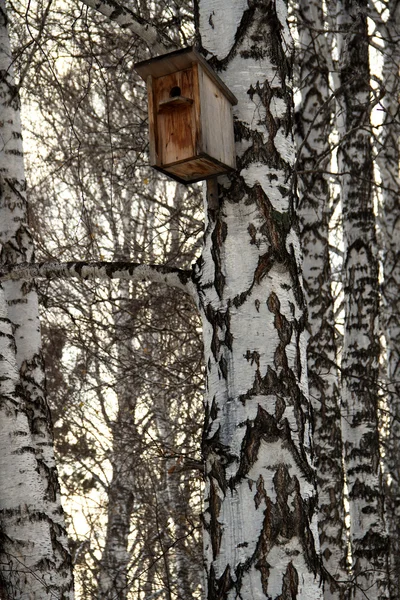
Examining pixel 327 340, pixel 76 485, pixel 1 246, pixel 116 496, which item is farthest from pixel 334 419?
pixel 76 485

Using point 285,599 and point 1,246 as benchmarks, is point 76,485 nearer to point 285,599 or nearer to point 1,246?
point 1,246

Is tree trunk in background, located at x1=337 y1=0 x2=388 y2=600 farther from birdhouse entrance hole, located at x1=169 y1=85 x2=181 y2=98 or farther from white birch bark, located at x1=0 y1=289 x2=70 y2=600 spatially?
birdhouse entrance hole, located at x1=169 y1=85 x2=181 y2=98

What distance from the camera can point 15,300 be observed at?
4.20 meters

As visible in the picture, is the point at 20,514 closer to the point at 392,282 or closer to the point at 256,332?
the point at 256,332

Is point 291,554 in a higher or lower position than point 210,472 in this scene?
lower

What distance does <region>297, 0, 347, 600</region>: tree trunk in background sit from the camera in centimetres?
525

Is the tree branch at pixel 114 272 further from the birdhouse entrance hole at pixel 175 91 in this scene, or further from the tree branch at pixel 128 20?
the tree branch at pixel 128 20

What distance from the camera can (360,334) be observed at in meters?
5.23

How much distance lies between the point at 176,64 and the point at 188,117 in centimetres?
17

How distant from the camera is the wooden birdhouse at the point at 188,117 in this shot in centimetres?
241

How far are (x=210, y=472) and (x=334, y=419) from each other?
123 inches

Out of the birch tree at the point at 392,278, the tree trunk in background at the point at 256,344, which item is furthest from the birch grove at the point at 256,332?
the birch tree at the point at 392,278

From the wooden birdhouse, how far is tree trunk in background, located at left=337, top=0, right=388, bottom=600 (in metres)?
2.28

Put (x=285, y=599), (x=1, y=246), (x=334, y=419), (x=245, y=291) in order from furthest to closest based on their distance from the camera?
1. (x=334, y=419)
2. (x=1, y=246)
3. (x=245, y=291)
4. (x=285, y=599)
